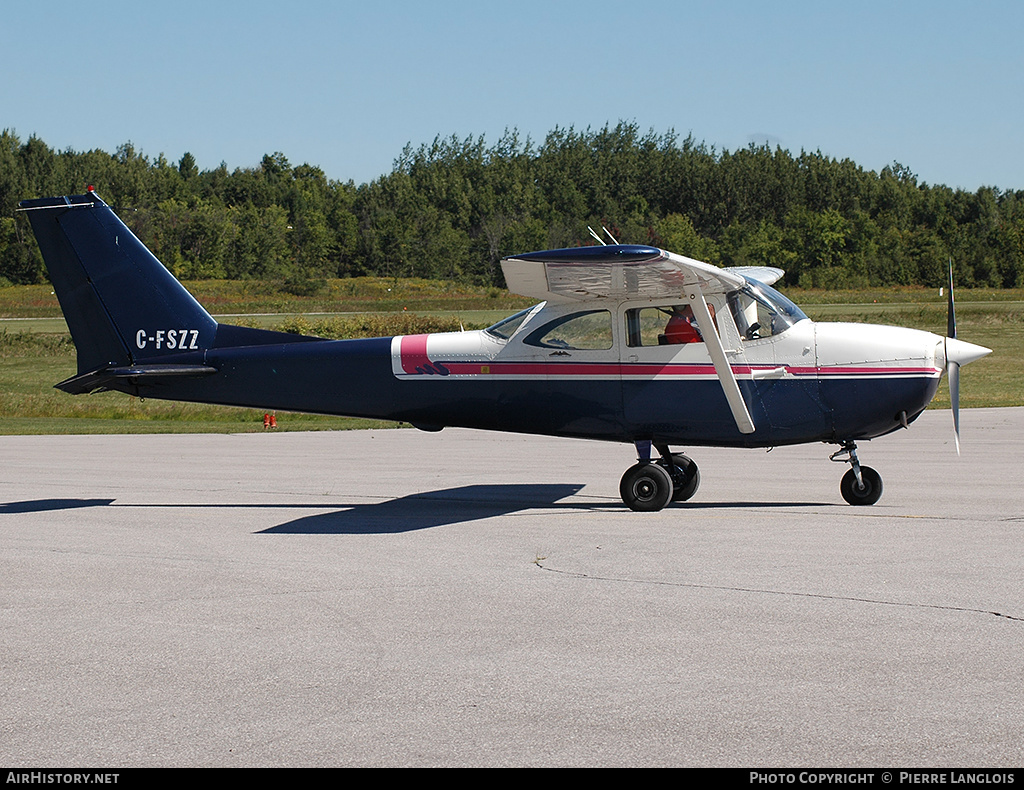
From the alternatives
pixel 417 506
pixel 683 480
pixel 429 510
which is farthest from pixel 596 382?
pixel 417 506

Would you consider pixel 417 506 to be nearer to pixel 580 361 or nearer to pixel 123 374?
pixel 580 361

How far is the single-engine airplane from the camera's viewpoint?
1065 cm

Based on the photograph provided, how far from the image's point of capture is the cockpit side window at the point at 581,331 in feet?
36.7

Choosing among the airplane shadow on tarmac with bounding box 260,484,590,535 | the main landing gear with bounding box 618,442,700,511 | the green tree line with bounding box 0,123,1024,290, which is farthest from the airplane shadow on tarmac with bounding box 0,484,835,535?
the green tree line with bounding box 0,123,1024,290

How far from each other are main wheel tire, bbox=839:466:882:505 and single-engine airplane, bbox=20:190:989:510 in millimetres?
14

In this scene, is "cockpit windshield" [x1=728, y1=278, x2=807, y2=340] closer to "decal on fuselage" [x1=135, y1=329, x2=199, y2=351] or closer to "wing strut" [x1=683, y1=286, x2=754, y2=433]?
→ "wing strut" [x1=683, y1=286, x2=754, y2=433]

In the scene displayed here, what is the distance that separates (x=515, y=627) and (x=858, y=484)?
5805mm

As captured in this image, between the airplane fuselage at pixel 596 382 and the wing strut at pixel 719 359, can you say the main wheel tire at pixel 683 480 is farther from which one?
the wing strut at pixel 719 359

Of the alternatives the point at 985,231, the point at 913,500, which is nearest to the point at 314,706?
the point at 913,500

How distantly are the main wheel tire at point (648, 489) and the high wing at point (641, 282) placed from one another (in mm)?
924

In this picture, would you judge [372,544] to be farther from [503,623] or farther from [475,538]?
[503,623]

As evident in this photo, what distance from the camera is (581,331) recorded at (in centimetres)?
1123

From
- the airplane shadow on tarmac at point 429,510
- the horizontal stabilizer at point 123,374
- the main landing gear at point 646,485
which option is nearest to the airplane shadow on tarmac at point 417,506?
the airplane shadow on tarmac at point 429,510
